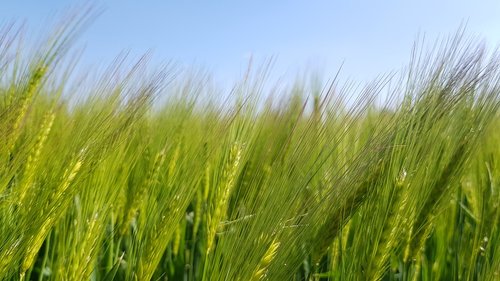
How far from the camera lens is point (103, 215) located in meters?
1.18

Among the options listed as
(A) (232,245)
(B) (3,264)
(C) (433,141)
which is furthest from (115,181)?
(C) (433,141)

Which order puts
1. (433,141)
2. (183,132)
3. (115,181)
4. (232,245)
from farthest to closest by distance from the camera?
(183,132), (115,181), (433,141), (232,245)

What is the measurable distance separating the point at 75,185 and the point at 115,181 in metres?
0.23

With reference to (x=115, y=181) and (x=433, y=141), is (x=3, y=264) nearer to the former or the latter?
(x=115, y=181)

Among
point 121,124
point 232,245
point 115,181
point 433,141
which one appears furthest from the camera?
point 115,181

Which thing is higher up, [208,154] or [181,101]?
[181,101]

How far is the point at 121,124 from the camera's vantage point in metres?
1.23

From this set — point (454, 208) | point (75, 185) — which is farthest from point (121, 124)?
point (454, 208)

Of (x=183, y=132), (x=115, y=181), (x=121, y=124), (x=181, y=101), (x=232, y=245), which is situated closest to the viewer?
(x=232, y=245)

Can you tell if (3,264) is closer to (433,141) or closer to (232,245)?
(232,245)

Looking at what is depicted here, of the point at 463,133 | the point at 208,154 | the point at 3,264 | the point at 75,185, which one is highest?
the point at 463,133

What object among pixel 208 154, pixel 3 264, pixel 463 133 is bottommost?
pixel 3 264

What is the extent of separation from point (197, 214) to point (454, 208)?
74 cm

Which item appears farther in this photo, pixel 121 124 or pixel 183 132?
pixel 183 132
